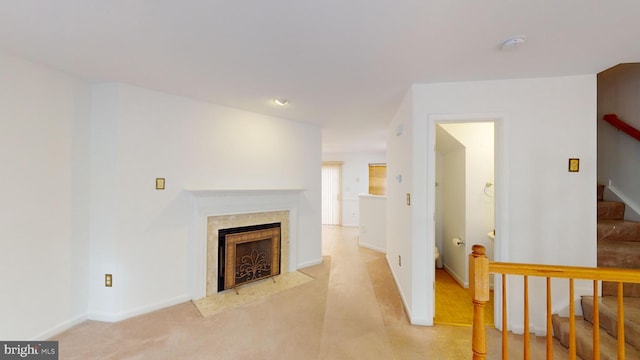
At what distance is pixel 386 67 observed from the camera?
2109 millimetres

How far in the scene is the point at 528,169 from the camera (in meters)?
2.32

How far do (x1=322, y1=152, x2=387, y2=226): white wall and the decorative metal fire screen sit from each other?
14.7ft

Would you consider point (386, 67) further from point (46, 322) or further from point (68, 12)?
point (46, 322)

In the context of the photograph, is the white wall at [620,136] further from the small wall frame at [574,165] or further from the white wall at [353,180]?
the white wall at [353,180]

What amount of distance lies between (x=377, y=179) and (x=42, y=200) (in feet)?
23.1

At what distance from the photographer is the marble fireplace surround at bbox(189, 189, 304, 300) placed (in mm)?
2984

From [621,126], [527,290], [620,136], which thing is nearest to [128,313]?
[527,290]

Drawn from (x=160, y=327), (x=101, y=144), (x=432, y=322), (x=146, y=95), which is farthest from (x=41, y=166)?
(x=432, y=322)

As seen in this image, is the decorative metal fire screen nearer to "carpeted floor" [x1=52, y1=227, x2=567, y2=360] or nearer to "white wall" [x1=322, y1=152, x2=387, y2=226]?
"carpeted floor" [x1=52, y1=227, x2=567, y2=360]

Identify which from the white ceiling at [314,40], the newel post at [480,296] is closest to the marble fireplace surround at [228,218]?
the white ceiling at [314,40]

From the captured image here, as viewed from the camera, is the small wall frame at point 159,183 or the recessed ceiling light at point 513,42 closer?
the recessed ceiling light at point 513,42

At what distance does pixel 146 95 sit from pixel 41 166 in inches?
42.7

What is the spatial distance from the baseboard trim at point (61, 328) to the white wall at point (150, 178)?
0.08 meters

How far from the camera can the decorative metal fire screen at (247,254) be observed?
317 cm
